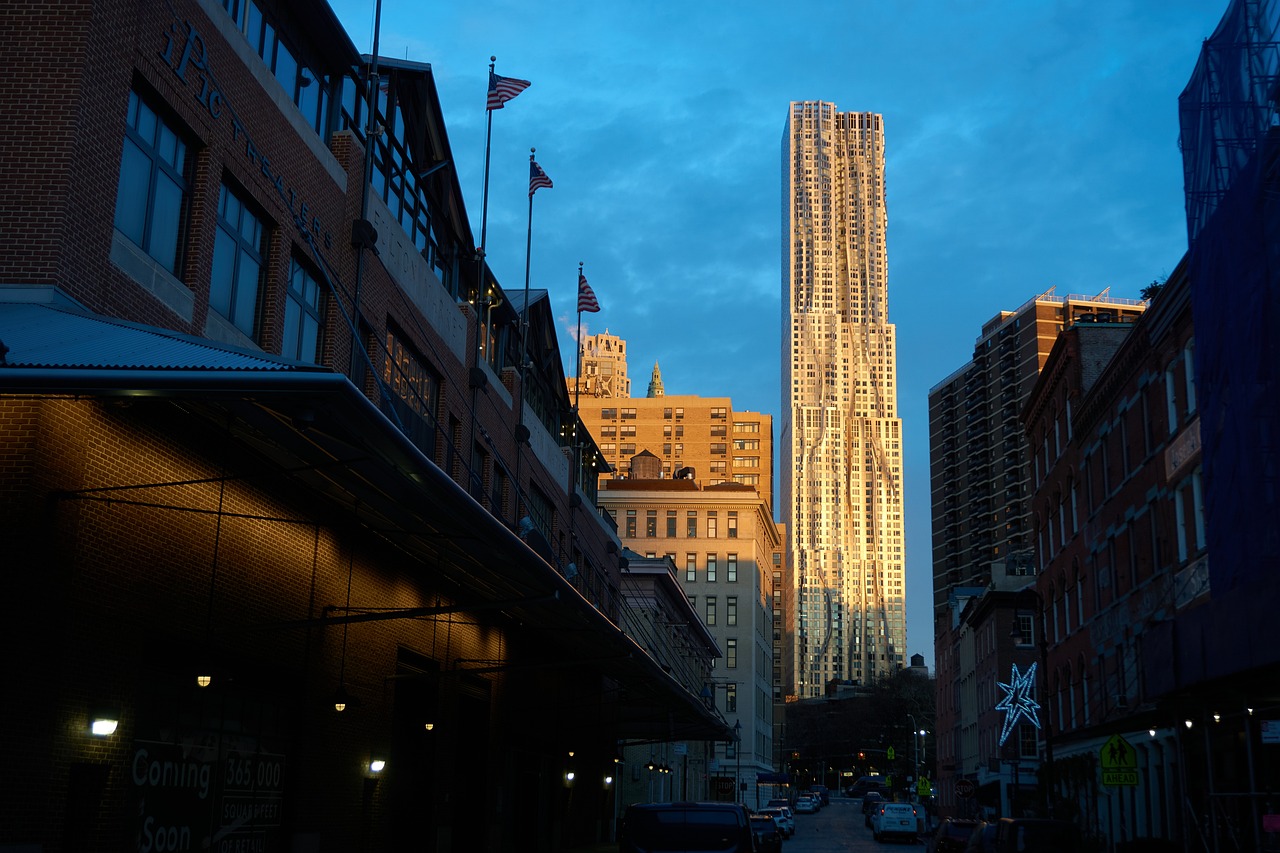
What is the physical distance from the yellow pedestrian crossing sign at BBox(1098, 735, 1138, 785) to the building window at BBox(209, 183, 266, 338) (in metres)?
17.8

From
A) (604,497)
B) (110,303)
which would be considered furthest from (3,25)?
(604,497)

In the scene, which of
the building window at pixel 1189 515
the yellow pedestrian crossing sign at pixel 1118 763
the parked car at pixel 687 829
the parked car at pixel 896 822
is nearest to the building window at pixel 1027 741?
the parked car at pixel 896 822

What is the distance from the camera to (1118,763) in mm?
25266

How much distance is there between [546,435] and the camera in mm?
42625

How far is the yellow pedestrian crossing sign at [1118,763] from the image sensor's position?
2503 cm

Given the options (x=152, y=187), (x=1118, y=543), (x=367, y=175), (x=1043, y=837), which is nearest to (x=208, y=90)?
(x=152, y=187)

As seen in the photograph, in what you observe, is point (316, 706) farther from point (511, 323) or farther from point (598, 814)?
point (598, 814)

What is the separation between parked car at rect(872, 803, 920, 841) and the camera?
197ft

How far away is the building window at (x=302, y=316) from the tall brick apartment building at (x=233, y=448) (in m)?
0.07

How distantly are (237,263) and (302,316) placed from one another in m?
2.60

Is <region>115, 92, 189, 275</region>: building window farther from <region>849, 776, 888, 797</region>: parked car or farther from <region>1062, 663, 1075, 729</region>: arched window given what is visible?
<region>849, 776, 888, 797</region>: parked car

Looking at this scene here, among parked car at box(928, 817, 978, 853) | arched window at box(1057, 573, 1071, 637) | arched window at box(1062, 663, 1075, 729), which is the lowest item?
parked car at box(928, 817, 978, 853)

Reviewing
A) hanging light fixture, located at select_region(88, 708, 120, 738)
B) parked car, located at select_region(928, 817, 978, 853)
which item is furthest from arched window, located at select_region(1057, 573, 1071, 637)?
hanging light fixture, located at select_region(88, 708, 120, 738)

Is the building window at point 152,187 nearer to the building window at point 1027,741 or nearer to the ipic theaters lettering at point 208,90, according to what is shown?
the ipic theaters lettering at point 208,90
